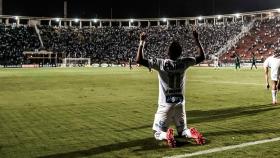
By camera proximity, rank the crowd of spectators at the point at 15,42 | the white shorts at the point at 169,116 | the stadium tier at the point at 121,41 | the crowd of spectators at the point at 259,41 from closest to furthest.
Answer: the white shorts at the point at 169,116
the crowd of spectators at the point at 259,41
the crowd of spectators at the point at 15,42
the stadium tier at the point at 121,41

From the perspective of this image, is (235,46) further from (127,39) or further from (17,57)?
(17,57)

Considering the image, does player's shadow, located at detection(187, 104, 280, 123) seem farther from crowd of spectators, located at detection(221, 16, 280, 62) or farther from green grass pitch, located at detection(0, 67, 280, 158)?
crowd of spectators, located at detection(221, 16, 280, 62)

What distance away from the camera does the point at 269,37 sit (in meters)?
80.6

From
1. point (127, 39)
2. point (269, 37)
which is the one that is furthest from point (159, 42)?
point (269, 37)

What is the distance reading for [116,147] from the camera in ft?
26.3

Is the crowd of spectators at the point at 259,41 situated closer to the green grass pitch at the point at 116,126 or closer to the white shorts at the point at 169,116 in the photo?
the green grass pitch at the point at 116,126

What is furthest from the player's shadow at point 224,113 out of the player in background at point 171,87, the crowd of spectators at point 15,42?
the crowd of spectators at point 15,42

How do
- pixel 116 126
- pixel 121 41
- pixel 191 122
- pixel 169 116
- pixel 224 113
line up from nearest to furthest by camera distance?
pixel 169 116
pixel 116 126
pixel 191 122
pixel 224 113
pixel 121 41

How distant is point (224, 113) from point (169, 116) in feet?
16.9

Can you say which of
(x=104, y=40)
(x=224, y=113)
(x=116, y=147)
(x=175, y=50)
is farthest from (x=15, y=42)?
(x=175, y=50)

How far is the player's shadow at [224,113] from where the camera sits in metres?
11.8

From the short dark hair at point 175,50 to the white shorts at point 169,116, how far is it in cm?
96

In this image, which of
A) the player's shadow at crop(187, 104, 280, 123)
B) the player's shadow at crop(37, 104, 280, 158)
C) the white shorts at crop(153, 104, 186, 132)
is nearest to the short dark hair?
the white shorts at crop(153, 104, 186, 132)

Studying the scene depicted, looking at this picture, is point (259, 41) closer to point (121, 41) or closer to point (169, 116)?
point (121, 41)
